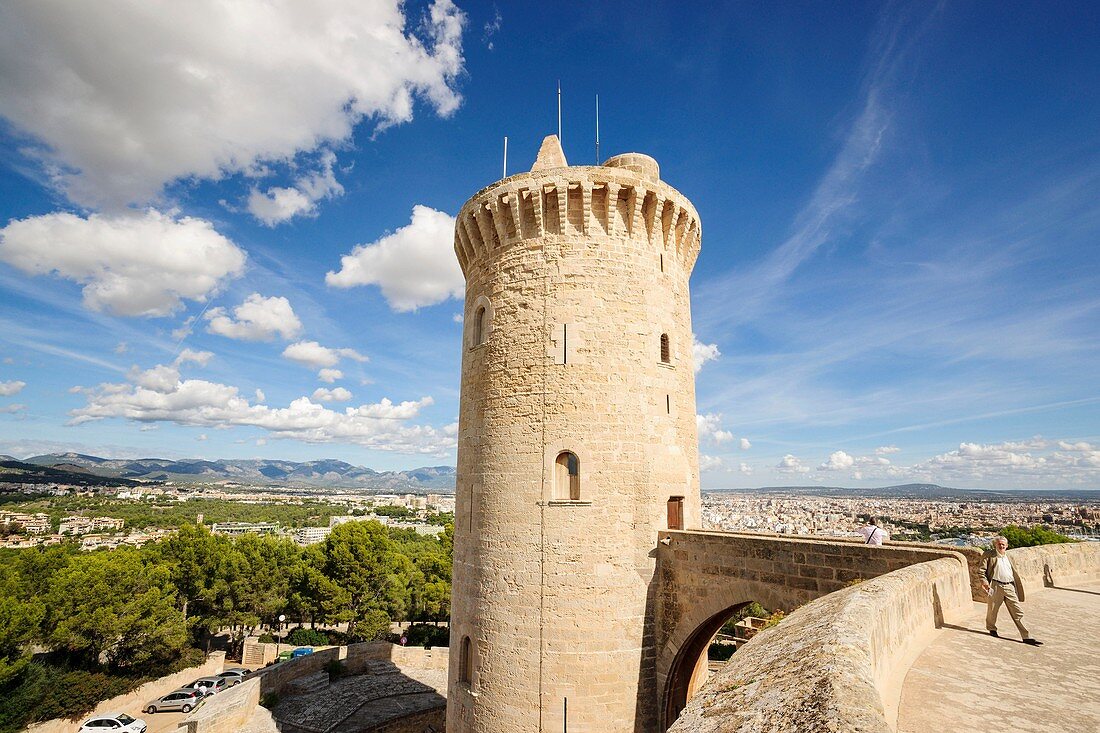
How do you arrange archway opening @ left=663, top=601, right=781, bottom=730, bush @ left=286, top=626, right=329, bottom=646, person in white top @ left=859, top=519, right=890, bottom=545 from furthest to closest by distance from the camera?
bush @ left=286, top=626, right=329, bottom=646 < archway opening @ left=663, top=601, right=781, bottom=730 < person in white top @ left=859, top=519, right=890, bottom=545

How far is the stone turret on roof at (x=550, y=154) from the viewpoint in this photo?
48.4 feet

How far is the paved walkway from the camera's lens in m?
4.15

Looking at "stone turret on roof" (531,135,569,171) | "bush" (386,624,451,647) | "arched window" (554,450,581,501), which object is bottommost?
"bush" (386,624,451,647)

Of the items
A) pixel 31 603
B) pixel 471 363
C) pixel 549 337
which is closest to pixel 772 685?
pixel 549 337

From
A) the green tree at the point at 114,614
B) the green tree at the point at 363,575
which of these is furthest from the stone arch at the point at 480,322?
the green tree at the point at 363,575

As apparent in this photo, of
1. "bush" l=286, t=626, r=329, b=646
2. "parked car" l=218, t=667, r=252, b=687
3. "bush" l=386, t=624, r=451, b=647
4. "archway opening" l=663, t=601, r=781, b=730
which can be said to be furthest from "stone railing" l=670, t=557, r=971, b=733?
"bush" l=286, t=626, r=329, b=646

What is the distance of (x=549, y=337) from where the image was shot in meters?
12.6

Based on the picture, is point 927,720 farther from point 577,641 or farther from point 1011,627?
point 577,641

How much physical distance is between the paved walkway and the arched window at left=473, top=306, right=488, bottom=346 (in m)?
10.6

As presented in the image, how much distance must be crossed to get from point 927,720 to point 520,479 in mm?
8683

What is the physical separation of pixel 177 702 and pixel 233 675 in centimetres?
307

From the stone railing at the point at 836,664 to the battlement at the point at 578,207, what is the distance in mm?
9136

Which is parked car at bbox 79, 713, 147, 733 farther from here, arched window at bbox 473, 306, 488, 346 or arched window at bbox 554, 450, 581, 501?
arched window at bbox 554, 450, 581, 501

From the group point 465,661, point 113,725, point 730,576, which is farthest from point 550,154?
point 113,725
